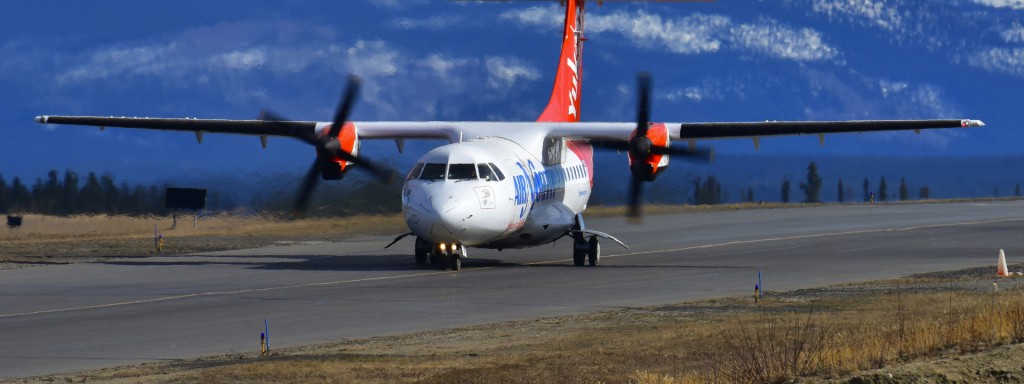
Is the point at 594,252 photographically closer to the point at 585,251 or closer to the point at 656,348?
the point at 585,251

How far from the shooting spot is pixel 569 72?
4400 cm

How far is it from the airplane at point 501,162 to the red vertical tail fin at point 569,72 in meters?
0.93

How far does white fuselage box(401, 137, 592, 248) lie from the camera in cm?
3178

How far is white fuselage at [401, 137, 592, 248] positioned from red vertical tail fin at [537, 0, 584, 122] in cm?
587

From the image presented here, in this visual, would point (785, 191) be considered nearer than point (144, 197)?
No

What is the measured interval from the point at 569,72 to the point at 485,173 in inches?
464

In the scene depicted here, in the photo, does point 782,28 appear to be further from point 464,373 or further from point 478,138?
point 464,373

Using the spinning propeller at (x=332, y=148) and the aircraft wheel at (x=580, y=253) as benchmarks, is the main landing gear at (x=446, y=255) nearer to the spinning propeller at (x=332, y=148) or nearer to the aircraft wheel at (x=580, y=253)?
the spinning propeller at (x=332, y=148)

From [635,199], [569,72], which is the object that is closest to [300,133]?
[635,199]

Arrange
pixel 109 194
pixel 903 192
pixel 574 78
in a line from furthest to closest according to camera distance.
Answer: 1. pixel 903 192
2. pixel 109 194
3. pixel 574 78

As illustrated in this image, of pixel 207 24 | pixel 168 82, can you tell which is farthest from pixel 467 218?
pixel 207 24

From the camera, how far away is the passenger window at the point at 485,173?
32.7 m

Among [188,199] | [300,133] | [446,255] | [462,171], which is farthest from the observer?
[188,199]

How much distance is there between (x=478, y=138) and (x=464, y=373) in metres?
20.4
